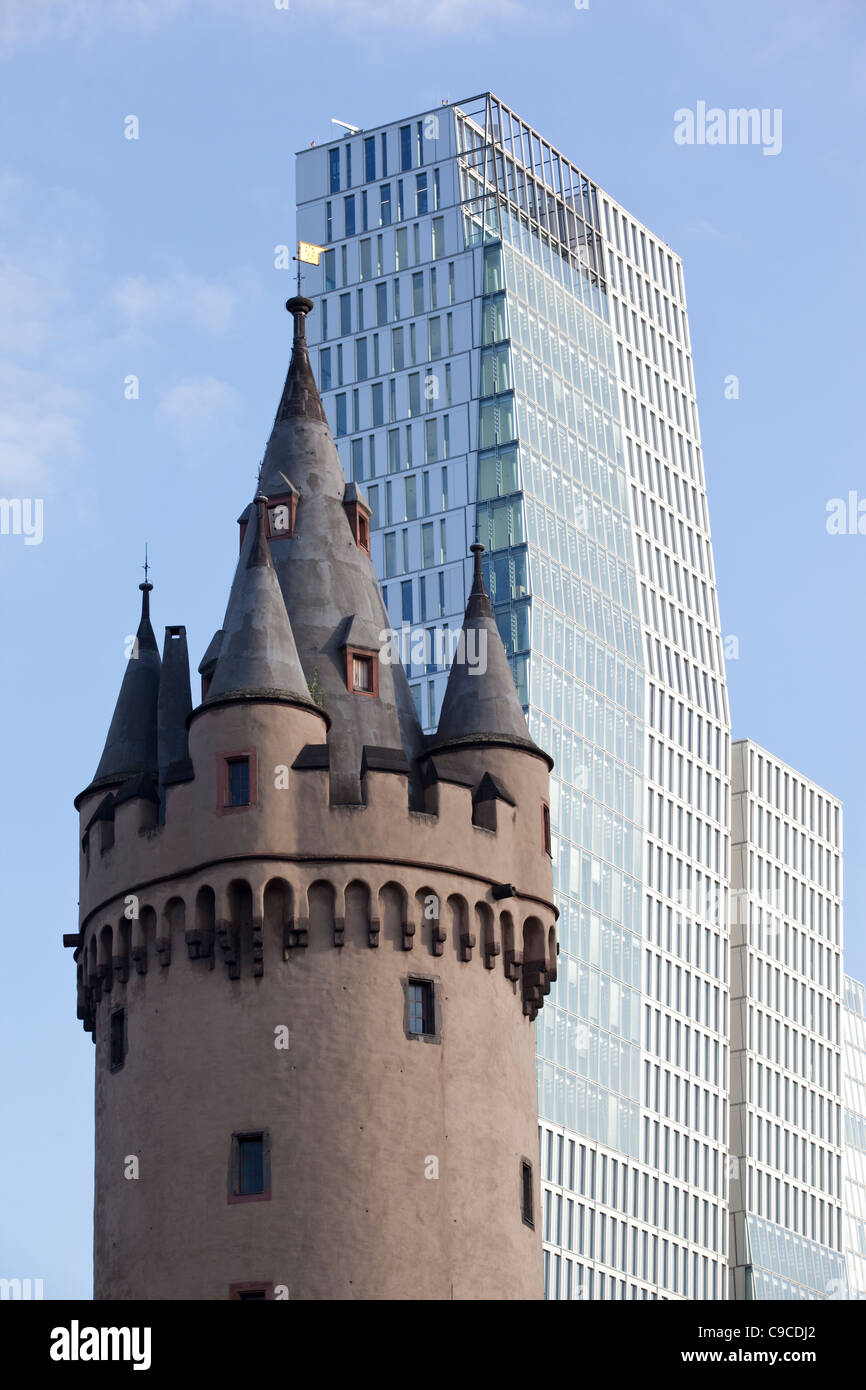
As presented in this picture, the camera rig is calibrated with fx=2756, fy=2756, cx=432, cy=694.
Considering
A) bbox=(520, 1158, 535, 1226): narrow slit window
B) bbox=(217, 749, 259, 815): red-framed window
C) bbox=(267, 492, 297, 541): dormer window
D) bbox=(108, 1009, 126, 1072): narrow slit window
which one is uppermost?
bbox=(267, 492, 297, 541): dormer window

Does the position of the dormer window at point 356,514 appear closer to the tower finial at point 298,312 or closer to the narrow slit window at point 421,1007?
the tower finial at point 298,312

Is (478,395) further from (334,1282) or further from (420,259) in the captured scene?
(334,1282)

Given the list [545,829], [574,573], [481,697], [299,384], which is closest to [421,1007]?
[545,829]

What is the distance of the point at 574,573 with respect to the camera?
152 m

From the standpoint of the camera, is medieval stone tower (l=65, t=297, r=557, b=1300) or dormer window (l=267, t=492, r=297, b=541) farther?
dormer window (l=267, t=492, r=297, b=541)

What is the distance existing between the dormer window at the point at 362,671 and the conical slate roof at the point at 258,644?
1250 millimetres

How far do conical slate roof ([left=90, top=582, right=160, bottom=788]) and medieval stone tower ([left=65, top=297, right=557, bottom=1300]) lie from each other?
0.97ft

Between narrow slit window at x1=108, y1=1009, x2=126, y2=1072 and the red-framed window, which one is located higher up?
the red-framed window

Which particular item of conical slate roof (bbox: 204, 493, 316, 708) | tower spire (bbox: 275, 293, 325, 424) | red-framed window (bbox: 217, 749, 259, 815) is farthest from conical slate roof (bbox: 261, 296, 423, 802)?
red-framed window (bbox: 217, 749, 259, 815)

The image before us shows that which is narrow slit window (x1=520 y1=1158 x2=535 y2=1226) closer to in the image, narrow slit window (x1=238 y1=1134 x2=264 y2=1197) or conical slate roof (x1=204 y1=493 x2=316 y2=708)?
narrow slit window (x1=238 y1=1134 x2=264 y2=1197)

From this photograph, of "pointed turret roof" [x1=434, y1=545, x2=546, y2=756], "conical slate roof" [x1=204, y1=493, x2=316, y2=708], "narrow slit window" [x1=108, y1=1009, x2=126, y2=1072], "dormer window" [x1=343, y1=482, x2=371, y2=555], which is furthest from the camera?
"dormer window" [x1=343, y1=482, x2=371, y2=555]

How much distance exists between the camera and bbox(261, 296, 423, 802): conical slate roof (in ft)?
156

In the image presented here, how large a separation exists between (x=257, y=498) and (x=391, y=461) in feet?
344
